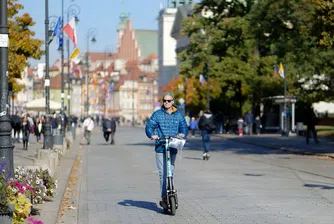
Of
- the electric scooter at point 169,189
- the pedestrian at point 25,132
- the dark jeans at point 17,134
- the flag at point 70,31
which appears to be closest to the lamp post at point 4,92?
the electric scooter at point 169,189

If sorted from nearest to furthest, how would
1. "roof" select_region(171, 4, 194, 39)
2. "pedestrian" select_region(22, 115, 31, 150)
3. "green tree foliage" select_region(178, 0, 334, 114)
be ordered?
"pedestrian" select_region(22, 115, 31, 150), "green tree foliage" select_region(178, 0, 334, 114), "roof" select_region(171, 4, 194, 39)

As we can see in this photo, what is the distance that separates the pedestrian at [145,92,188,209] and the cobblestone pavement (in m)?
0.32

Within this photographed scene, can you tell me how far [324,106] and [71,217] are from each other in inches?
2809

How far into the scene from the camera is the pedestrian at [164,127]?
1430 cm

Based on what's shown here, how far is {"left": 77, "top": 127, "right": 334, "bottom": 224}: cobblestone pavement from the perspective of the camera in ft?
45.3

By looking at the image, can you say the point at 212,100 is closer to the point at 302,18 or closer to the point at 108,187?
the point at 302,18

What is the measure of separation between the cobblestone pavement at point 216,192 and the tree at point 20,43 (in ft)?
24.0

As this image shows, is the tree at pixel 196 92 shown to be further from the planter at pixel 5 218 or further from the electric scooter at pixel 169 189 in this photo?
the planter at pixel 5 218

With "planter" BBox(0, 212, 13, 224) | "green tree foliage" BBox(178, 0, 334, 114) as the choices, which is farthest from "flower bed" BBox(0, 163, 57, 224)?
"green tree foliage" BBox(178, 0, 334, 114)

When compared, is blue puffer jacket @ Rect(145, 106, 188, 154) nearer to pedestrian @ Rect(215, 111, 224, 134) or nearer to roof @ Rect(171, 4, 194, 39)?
pedestrian @ Rect(215, 111, 224, 134)

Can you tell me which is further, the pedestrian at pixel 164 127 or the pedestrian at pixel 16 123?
the pedestrian at pixel 16 123

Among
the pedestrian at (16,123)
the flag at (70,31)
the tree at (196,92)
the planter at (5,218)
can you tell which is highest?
the flag at (70,31)

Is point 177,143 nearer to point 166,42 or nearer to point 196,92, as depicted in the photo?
point 196,92

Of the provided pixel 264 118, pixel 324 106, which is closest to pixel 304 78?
pixel 264 118
